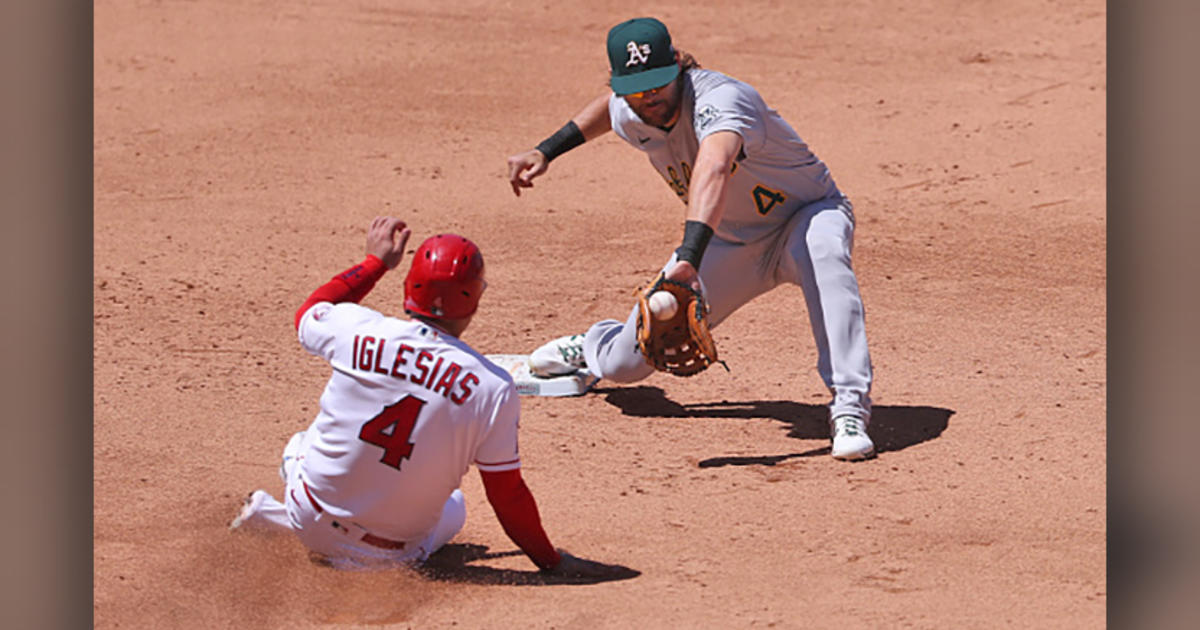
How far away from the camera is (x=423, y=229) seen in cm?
853

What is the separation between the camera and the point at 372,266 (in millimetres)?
3754

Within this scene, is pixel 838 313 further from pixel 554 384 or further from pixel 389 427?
pixel 389 427


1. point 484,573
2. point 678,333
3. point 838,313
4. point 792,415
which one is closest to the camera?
point 484,573

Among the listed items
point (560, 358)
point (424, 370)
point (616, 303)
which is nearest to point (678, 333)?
point (560, 358)

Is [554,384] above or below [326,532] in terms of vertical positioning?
above

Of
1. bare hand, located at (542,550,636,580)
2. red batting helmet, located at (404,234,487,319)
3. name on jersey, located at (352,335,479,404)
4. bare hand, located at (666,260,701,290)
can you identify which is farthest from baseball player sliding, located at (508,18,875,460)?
name on jersey, located at (352,335,479,404)

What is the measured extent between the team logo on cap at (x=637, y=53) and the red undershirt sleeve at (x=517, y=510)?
1907 millimetres

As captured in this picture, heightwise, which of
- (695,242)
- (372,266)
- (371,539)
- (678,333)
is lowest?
(371,539)

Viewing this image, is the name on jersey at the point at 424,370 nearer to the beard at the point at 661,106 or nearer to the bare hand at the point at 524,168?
the beard at the point at 661,106

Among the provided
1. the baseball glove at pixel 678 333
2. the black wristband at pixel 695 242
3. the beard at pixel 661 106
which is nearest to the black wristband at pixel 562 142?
the beard at pixel 661 106

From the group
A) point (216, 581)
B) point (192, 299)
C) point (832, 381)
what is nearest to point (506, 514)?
point (216, 581)

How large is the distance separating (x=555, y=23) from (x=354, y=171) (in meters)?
3.81

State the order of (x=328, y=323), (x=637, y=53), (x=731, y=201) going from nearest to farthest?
(x=328, y=323) → (x=637, y=53) → (x=731, y=201)

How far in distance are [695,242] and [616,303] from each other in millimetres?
2663
